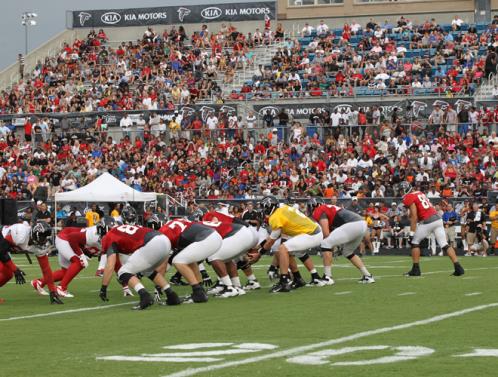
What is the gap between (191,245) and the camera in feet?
47.1

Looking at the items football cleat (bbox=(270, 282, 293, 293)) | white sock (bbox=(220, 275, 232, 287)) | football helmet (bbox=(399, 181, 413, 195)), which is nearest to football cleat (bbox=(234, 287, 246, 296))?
white sock (bbox=(220, 275, 232, 287))

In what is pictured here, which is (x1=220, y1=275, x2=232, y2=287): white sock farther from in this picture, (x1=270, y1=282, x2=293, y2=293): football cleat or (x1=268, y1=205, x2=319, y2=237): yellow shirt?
(x1=268, y1=205, x2=319, y2=237): yellow shirt

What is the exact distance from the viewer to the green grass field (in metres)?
8.30

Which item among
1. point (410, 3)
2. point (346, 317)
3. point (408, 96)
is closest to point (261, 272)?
point (346, 317)

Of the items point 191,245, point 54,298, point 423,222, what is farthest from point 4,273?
point 423,222

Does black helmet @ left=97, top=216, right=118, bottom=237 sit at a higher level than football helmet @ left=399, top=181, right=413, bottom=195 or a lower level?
lower

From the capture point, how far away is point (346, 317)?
11.9m

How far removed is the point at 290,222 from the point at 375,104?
69.1ft

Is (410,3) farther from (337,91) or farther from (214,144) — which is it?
(214,144)

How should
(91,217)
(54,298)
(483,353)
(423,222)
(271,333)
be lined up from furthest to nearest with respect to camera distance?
(91,217)
(423,222)
(54,298)
(271,333)
(483,353)

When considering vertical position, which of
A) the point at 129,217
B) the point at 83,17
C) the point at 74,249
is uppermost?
the point at 83,17

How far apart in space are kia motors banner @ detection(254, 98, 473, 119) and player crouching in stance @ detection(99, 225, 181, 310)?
23.0 m

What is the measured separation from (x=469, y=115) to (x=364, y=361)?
88.5 ft

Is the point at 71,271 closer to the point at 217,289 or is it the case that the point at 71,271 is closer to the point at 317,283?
the point at 217,289
